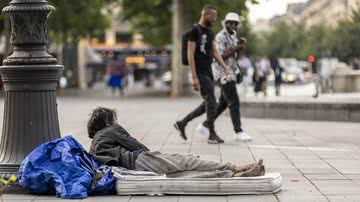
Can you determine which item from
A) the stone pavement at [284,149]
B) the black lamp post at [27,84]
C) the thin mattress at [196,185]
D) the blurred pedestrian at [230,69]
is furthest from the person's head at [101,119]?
the blurred pedestrian at [230,69]

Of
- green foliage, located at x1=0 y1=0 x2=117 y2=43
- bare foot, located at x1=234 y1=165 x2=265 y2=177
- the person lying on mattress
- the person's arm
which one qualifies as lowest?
bare foot, located at x1=234 y1=165 x2=265 y2=177

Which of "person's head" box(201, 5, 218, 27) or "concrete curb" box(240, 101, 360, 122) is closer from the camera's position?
"person's head" box(201, 5, 218, 27)

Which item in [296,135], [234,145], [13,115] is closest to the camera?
[13,115]

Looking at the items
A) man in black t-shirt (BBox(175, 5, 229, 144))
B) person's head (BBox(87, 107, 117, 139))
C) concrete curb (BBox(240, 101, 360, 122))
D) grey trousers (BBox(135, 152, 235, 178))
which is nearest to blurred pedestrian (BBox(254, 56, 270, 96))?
concrete curb (BBox(240, 101, 360, 122))

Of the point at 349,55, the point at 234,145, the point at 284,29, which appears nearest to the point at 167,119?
the point at 234,145

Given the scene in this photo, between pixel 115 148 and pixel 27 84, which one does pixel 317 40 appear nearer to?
pixel 115 148

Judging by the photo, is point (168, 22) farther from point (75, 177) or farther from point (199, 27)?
point (75, 177)

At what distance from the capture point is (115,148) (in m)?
8.20

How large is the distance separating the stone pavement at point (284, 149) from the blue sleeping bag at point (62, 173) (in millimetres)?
115

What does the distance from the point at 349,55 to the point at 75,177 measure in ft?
123

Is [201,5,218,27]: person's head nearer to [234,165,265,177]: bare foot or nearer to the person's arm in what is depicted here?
the person's arm

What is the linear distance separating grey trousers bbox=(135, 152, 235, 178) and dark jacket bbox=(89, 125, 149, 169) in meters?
0.09

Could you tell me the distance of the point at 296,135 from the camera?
47.0 ft

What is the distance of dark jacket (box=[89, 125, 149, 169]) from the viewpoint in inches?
321
